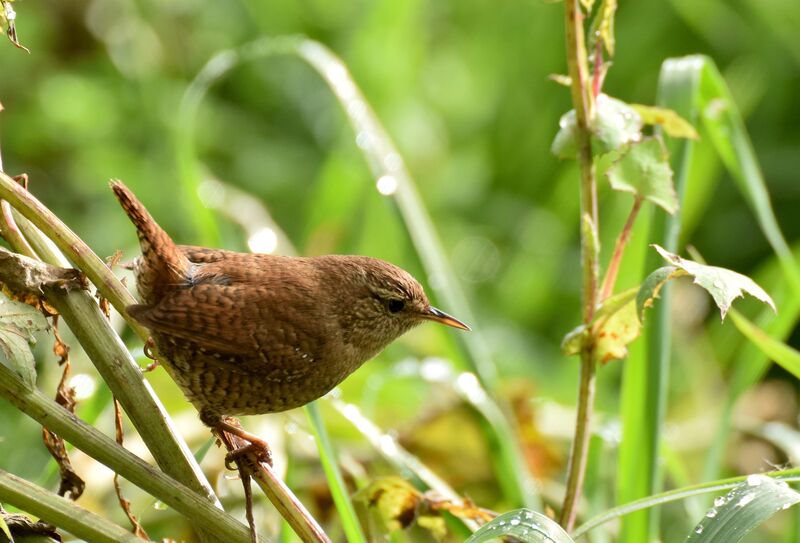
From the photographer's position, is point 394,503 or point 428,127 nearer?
point 394,503

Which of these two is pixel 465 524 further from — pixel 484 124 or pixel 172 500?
pixel 484 124

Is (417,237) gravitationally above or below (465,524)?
above

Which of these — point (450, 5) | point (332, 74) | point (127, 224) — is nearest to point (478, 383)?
point (332, 74)

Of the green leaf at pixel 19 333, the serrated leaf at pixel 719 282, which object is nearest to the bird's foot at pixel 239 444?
the green leaf at pixel 19 333

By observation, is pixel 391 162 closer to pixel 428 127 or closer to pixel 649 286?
pixel 649 286

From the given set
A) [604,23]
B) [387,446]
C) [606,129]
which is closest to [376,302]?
[387,446]

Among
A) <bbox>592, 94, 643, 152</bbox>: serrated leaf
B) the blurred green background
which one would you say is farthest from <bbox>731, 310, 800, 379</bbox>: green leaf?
the blurred green background
